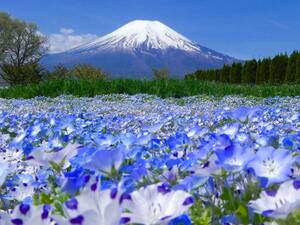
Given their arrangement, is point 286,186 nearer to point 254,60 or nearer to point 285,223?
point 285,223

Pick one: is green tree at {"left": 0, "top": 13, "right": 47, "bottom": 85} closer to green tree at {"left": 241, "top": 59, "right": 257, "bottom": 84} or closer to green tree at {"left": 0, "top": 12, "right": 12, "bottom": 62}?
green tree at {"left": 0, "top": 12, "right": 12, "bottom": 62}

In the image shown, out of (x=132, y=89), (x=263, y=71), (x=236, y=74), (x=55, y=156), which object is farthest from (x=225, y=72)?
(x=55, y=156)

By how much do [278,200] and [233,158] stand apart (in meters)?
0.21

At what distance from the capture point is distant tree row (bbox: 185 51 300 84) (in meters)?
28.6

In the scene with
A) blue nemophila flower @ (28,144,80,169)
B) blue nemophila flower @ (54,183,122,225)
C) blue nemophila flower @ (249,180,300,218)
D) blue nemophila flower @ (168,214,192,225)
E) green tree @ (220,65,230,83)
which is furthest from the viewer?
green tree @ (220,65,230,83)

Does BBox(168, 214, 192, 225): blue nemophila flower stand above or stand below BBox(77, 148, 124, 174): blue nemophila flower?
below

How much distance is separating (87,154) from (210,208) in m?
0.43

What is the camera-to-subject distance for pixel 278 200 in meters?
1.04

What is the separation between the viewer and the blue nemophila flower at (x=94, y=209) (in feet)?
2.80

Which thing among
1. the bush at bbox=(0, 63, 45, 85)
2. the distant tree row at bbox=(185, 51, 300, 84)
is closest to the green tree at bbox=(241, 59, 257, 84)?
the distant tree row at bbox=(185, 51, 300, 84)

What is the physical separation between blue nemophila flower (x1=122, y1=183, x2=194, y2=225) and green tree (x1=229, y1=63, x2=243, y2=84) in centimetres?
3401

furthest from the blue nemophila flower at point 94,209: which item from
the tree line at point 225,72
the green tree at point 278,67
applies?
the green tree at point 278,67

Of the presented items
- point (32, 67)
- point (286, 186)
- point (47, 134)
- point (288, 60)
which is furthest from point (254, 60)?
point (286, 186)

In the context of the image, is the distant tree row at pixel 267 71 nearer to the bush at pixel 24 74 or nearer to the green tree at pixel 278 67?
the green tree at pixel 278 67
